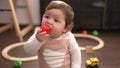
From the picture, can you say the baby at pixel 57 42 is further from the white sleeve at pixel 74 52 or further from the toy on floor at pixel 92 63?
the toy on floor at pixel 92 63

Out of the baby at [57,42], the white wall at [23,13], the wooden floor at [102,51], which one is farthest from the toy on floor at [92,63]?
the white wall at [23,13]

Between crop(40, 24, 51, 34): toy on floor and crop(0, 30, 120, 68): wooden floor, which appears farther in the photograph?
crop(0, 30, 120, 68): wooden floor

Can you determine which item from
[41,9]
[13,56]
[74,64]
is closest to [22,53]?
[13,56]

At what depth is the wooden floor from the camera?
1.64 metres

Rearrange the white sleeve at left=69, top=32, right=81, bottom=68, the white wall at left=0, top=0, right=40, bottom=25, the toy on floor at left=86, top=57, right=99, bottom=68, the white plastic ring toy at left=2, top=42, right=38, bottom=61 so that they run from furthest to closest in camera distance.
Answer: the white wall at left=0, top=0, right=40, bottom=25
the white plastic ring toy at left=2, top=42, right=38, bottom=61
the toy on floor at left=86, top=57, right=99, bottom=68
the white sleeve at left=69, top=32, right=81, bottom=68

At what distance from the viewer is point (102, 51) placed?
1.90 m

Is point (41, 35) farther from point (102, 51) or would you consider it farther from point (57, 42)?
point (102, 51)

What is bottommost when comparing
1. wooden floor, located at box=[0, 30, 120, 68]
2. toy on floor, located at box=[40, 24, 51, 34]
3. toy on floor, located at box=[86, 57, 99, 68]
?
wooden floor, located at box=[0, 30, 120, 68]

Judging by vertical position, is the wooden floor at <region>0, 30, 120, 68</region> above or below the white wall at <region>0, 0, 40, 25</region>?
below

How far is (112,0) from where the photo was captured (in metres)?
2.36

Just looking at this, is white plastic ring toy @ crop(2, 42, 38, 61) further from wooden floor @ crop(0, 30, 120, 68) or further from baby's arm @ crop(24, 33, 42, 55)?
baby's arm @ crop(24, 33, 42, 55)

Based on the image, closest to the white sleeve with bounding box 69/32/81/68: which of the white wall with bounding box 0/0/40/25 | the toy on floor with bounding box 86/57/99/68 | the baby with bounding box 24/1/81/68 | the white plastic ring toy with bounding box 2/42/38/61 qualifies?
the baby with bounding box 24/1/81/68

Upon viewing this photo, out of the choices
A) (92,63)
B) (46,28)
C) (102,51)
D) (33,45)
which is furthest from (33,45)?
(102,51)

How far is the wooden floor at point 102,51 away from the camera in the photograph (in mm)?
1642
